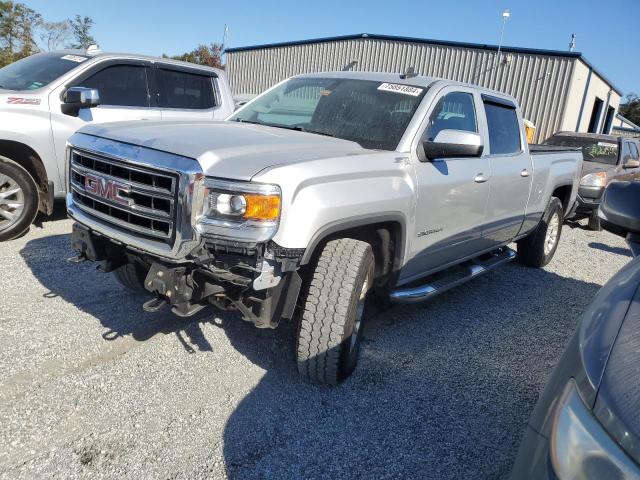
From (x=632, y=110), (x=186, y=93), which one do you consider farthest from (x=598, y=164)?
(x=632, y=110)

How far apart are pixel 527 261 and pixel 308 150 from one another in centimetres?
435

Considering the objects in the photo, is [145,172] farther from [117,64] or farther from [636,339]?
[117,64]

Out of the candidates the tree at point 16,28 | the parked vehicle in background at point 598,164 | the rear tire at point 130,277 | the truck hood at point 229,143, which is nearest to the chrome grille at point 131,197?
the truck hood at point 229,143

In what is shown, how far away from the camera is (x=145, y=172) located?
107 inches

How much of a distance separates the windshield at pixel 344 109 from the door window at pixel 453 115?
0.60 ft

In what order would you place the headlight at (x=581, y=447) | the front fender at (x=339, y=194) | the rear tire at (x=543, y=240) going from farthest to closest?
the rear tire at (x=543, y=240) → the front fender at (x=339, y=194) → the headlight at (x=581, y=447)

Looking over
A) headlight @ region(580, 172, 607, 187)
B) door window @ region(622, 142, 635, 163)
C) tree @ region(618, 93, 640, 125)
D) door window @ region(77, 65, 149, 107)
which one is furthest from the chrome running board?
tree @ region(618, 93, 640, 125)

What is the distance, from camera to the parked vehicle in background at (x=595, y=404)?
117cm

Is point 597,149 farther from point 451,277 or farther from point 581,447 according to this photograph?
point 581,447

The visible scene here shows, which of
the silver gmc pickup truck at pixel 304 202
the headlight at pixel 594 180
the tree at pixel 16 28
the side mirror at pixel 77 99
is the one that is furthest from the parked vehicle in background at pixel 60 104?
the tree at pixel 16 28

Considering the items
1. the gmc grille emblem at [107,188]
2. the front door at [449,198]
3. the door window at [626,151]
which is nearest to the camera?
the gmc grille emblem at [107,188]

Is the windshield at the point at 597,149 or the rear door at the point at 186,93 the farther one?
the windshield at the point at 597,149

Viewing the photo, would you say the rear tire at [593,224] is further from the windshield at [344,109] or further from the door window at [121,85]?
the door window at [121,85]

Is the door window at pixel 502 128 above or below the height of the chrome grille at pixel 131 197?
above
